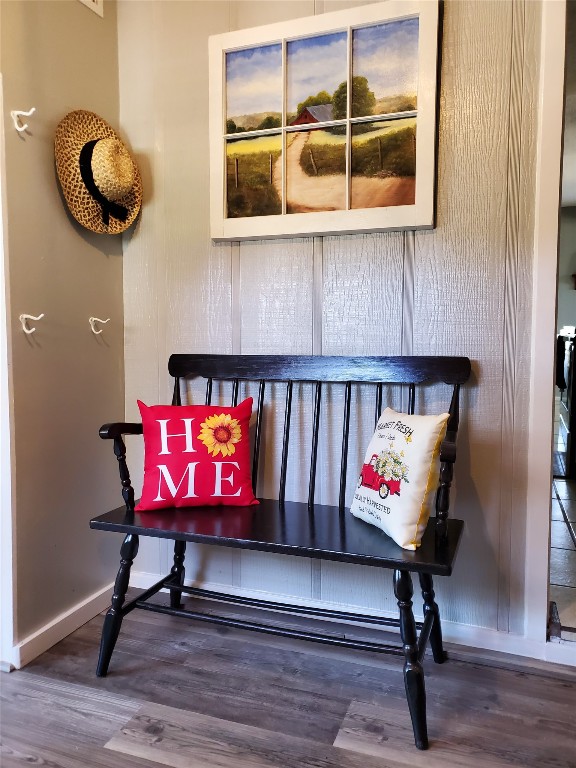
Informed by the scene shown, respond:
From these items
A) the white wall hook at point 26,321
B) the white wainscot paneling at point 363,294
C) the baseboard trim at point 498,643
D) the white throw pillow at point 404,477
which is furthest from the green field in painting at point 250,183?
the baseboard trim at point 498,643

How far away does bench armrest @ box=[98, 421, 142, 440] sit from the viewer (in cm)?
162

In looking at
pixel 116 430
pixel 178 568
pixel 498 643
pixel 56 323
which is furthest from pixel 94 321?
pixel 498 643

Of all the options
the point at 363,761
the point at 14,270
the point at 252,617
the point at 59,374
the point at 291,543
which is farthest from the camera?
the point at 252,617

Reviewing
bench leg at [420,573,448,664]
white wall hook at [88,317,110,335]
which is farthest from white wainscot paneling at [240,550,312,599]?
white wall hook at [88,317,110,335]

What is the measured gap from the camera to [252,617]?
1.92 m

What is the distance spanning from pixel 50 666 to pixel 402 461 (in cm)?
121

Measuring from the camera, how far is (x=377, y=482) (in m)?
1.49

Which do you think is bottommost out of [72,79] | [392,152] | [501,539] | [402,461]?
[501,539]

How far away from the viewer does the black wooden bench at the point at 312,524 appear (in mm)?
1348

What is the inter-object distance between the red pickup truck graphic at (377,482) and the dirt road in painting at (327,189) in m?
0.79

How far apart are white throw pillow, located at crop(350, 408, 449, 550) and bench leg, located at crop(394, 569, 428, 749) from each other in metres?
0.12

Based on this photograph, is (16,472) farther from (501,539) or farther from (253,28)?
(253,28)

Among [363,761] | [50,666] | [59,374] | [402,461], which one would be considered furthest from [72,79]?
[363,761]

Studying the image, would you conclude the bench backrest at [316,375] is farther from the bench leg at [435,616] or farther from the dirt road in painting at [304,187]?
the dirt road in painting at [304,187]
